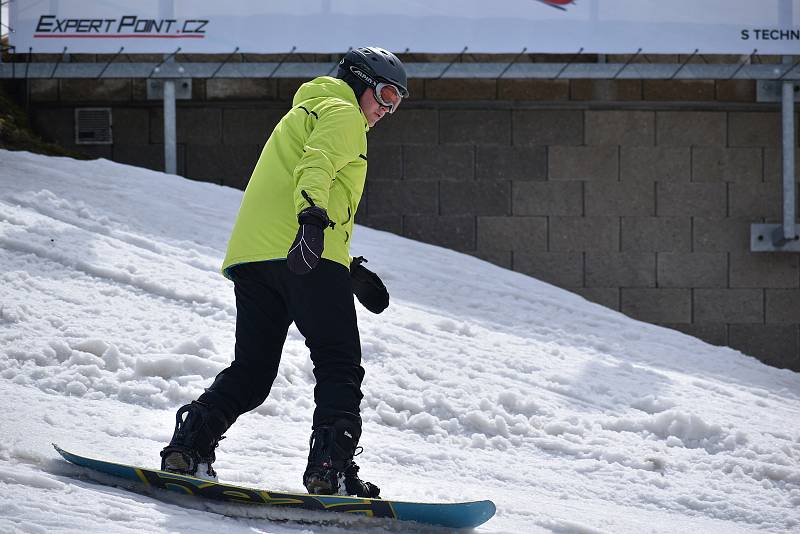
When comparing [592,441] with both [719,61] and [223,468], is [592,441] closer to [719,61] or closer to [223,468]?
[223,468]

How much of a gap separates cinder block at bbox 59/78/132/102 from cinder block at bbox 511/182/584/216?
3423 millimetres

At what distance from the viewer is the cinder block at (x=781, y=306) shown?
8141 mm

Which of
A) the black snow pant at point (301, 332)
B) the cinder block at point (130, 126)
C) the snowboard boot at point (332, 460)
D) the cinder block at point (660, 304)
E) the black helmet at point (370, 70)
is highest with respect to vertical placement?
the cinder block at point (130, 126)

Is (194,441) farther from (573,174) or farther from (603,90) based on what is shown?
(603,90)

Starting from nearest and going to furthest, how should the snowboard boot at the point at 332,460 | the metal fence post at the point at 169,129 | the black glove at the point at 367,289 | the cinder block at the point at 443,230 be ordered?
the snowboard boot at the point at 332,460 → the black glove at the point at 367,289 → the metal fence post at the point at 169,129 → the cinder block at the point at 443,230

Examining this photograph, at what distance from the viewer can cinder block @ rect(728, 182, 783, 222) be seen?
26.7 feet

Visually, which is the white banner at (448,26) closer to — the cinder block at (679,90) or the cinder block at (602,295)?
the cinder block at (679,90)

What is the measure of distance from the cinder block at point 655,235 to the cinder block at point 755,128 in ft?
2.86

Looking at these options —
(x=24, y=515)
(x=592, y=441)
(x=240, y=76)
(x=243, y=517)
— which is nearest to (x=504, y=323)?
(x=592, y=441)

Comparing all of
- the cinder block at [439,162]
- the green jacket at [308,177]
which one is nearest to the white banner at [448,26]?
the cinder block at [439,162]

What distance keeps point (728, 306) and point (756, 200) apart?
945 millimetres

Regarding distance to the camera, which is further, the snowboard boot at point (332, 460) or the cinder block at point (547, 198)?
the cinder block at point (547, 198)

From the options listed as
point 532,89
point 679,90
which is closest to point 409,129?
point 532,89

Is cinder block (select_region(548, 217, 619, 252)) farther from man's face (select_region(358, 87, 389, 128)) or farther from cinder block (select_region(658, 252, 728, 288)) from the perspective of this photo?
man's face (select_region(358, 87, 389, 128))
